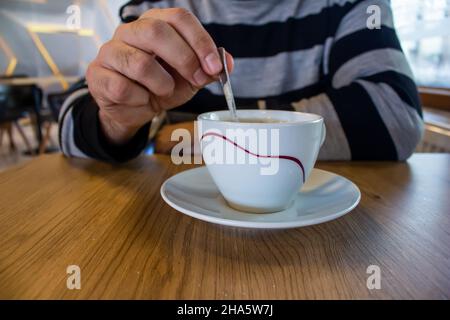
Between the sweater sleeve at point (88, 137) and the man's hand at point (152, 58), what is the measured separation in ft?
0.39

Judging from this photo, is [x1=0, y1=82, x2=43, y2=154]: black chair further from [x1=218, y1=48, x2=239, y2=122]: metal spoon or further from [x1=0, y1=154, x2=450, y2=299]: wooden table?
[x1=218, y1=48, x2=239, y2=122]: metal spoon

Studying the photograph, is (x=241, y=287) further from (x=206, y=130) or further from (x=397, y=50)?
(x=397, y=50)

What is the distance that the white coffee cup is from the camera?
0.33 meters

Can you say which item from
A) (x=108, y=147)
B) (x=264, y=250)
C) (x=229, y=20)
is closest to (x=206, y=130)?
(x=264, y=250)

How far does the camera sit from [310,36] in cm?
92

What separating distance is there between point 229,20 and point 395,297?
85cm

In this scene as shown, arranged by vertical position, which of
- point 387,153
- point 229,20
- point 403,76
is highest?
point 229,20

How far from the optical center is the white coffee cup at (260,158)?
331 mm

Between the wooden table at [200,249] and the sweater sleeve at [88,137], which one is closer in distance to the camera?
the wooden table at [200,249]

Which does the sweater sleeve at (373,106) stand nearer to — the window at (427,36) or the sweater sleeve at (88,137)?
the sweater sleeve at (88,137)

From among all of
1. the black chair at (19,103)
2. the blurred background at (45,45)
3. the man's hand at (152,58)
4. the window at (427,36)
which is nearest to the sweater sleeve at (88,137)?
the man's hand at (152,58)

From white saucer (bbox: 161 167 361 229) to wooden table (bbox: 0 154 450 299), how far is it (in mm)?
18

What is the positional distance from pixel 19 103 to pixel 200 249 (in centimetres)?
368
